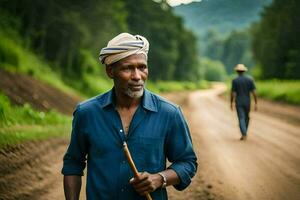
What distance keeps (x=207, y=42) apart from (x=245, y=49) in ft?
107

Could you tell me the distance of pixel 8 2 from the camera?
2905 centimetres

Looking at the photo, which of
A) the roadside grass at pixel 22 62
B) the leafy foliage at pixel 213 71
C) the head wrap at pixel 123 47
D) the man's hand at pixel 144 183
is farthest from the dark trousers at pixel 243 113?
the leafy foliage at pixel 213 71

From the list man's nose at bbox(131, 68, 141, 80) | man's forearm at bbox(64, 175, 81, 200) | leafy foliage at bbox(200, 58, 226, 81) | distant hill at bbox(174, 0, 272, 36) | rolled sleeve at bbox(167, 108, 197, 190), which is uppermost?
distant hill at bbox(174, 0, 272, 36)

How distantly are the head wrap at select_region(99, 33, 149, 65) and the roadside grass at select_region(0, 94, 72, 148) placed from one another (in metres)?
6.95

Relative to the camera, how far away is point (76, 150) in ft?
11.0

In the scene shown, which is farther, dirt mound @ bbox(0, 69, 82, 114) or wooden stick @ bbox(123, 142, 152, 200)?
dirt mound @ bbox(0, 69, 82, 114)

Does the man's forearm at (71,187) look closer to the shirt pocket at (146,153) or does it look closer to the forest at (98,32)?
A: the shirt pocket at (146,153)

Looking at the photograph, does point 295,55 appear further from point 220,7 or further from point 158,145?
point 158,145

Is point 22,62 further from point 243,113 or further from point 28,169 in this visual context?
point 28,169

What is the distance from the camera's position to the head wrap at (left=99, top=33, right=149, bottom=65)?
3.17 meters

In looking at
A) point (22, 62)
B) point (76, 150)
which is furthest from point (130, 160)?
point (22, 62)

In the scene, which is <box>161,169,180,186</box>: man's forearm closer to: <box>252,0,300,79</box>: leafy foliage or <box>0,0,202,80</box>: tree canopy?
<box>0,0,202,80</box>: tree canopy

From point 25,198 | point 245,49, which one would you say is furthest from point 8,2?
point 245,49

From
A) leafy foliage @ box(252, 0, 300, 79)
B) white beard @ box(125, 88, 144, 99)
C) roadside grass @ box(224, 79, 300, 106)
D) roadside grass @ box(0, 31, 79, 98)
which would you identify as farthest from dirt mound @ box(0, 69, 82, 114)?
leafy foliage @ box(252, 0, 300, 79)
